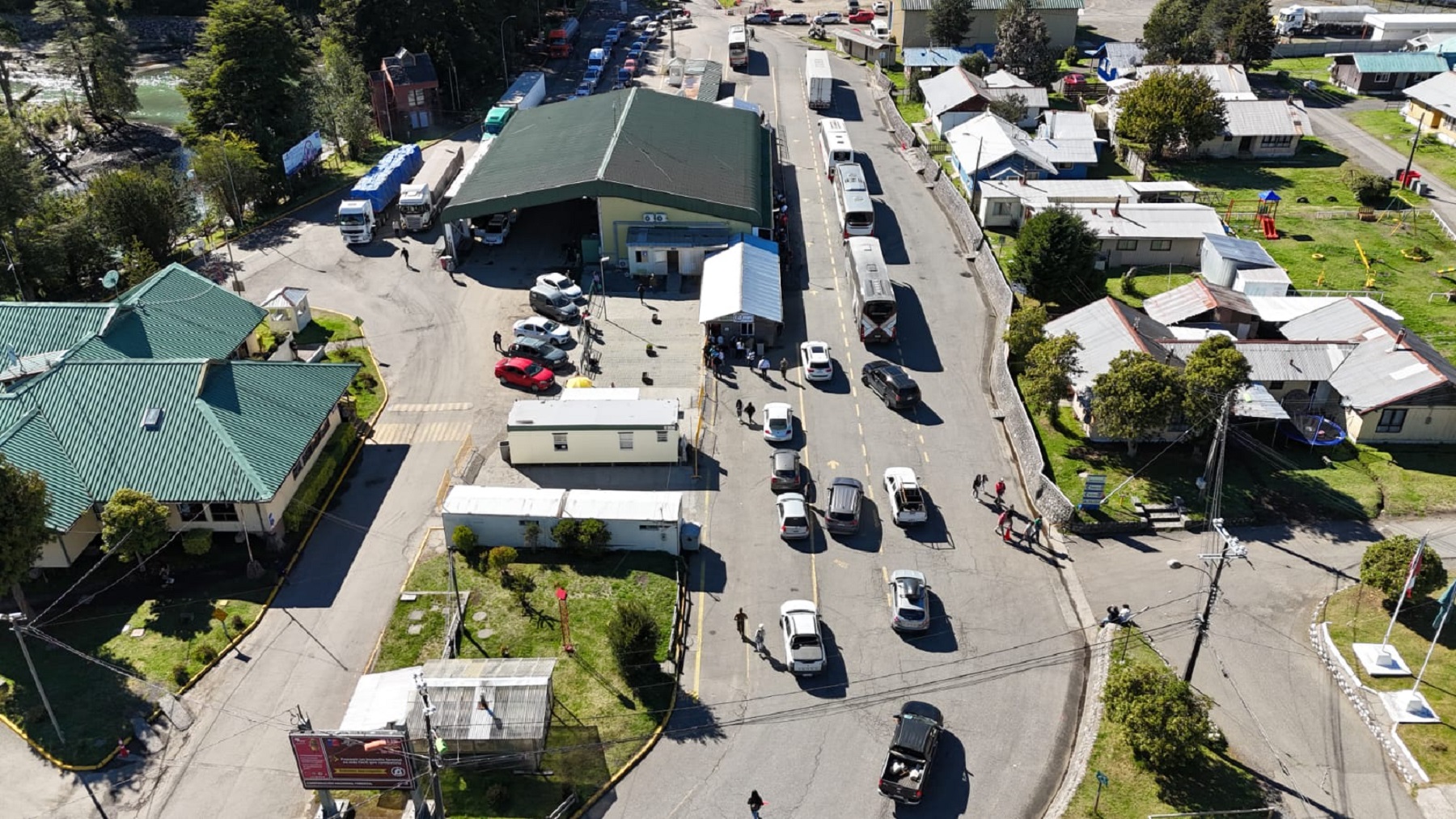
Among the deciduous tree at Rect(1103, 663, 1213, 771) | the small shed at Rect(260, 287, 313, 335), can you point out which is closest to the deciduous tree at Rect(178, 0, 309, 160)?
the small shed at Rect(260, 287, 313, 335)

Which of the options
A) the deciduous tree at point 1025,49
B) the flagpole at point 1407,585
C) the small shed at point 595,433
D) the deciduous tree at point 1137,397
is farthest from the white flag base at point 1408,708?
the deciduous tree at point 1025,49

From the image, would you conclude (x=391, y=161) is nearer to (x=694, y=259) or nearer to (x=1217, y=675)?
(x=694, y=259)

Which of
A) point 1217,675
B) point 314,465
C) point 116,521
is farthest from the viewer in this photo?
point 314,465

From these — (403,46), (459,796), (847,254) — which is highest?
(403,46)

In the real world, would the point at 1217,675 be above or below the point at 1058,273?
below

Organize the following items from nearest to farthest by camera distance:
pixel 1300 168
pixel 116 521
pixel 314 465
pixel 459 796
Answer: pixel 459 796, pixel 116 521, pixel 314 465, pixel 1300 168

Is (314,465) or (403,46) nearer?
(314,465)

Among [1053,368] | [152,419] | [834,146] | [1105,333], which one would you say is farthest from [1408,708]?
[834,146]

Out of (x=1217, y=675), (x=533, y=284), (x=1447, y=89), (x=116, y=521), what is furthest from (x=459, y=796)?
(x=1447, y=89)
